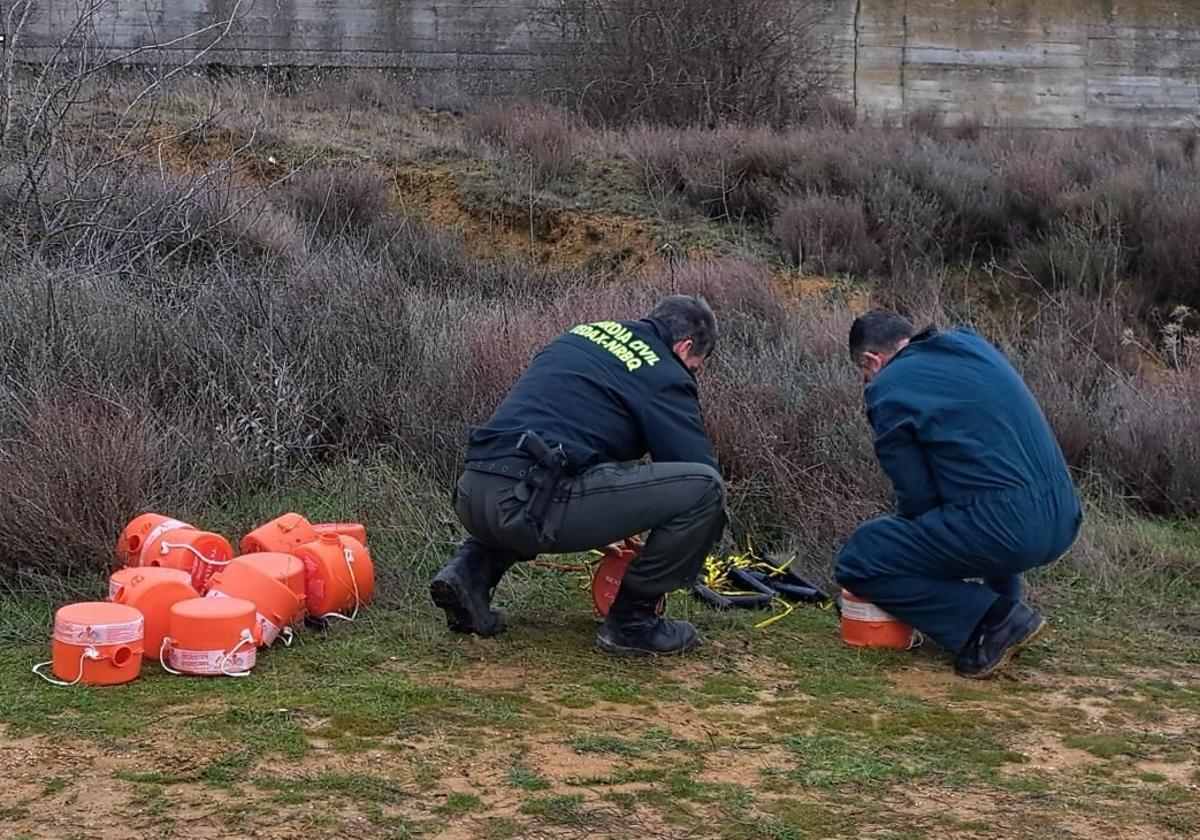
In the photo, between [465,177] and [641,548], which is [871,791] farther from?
[465,177]

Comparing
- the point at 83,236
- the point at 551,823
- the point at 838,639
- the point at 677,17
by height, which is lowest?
the point at 838,639

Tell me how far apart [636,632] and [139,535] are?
2.04 metres

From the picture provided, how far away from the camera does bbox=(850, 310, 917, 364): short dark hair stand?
5219 mm

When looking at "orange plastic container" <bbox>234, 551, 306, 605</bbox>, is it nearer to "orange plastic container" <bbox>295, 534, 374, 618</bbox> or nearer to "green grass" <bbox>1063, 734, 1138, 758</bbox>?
"orange plastic container" <bbox>295, 534, 374, 618</bbox>

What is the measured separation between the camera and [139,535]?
5.52 meters

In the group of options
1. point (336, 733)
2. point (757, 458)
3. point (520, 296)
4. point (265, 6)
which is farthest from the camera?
point (265, 6)

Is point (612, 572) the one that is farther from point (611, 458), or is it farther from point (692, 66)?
point (692, 66)

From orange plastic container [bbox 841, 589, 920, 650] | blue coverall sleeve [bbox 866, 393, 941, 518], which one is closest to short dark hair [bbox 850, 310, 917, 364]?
blue coverall sleeve [bbox 866, 393, 941, 518]

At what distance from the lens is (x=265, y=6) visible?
19109mm

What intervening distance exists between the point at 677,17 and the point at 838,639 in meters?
12.4

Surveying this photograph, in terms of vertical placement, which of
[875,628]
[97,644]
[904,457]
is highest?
[904,457]

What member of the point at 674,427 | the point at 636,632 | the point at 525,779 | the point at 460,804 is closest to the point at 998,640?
the point at 636,632

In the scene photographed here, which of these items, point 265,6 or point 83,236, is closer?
point 83,236

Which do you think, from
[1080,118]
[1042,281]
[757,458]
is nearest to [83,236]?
[757,458]
